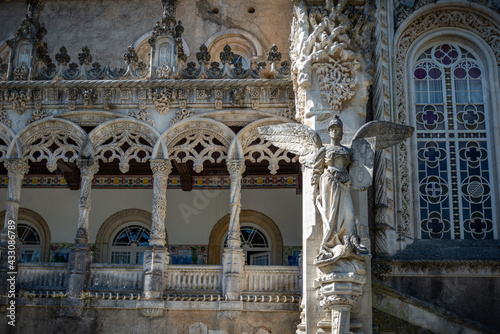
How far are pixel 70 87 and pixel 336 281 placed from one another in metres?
7.66

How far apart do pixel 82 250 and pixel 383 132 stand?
669 centimetres

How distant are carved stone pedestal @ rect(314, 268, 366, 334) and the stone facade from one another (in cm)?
33

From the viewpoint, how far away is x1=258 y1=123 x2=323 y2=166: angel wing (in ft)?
36.9

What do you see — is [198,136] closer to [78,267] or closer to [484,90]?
[78,267]

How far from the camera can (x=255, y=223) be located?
18391 millimetres

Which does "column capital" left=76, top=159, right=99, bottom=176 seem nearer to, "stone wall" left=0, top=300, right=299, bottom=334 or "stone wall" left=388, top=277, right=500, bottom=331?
"stone wall" left=0, top=300, right=299, bottom=334

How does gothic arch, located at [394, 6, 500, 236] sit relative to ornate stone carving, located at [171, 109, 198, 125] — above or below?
above

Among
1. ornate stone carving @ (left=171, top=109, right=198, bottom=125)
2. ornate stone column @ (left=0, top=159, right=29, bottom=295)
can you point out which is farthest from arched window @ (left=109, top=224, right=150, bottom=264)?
ornate stone carving @ (left=171, top=109, right=198, bottom=125)

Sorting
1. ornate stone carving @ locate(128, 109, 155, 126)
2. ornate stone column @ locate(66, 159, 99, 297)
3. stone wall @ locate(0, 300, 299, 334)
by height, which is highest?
ornate stone carving @ locate(128, 109, 155, 126)

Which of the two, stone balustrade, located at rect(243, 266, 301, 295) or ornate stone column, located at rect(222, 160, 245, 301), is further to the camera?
stone balustrade, located at rect(243, 266, 301, 295)

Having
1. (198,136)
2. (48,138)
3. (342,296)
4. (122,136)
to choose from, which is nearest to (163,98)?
(198,136)

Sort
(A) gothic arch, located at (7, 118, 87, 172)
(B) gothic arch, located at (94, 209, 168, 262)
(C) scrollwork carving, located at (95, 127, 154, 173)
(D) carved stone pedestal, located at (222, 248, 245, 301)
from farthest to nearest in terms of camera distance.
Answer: (B) gothic arch, located at (94, 209, 168, 262) → (A) gothic arch, located at (7, 118, 87, 172) → (C) scrollwork carving, located at (95, 127, 154, 173) → (D) carved stone pedestal, located at (222, 248, 245, 301)

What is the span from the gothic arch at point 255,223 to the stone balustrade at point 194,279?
4012 millimetres

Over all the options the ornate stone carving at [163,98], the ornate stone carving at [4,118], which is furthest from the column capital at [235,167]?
the ornate stone carving at [4,118]
